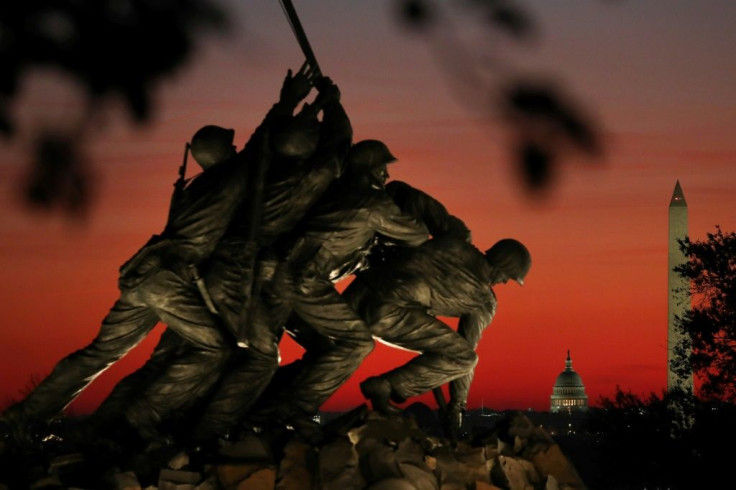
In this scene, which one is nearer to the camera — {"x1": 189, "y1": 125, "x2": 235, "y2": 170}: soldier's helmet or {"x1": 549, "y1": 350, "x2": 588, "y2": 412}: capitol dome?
{"x1": 189, "y1": 125, "x2": 235, "y2": 170}: soldier's helmet

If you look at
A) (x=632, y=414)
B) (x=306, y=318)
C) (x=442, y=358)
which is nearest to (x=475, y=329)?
(x=442, y=358)

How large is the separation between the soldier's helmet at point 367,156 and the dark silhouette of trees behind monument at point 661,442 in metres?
13.5

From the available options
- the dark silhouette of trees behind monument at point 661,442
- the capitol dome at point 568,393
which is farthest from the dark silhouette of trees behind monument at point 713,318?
the capitol dome at point 568,393

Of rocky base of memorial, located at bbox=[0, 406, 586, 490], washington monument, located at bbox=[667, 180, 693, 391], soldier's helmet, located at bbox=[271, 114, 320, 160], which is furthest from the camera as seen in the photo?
washington monument, located at bbox=[667, 180, 693, 391]

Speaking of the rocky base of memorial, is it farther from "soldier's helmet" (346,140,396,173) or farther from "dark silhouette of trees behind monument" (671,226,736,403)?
"dark silhouette of trees behind monument" (671,226,736,403)

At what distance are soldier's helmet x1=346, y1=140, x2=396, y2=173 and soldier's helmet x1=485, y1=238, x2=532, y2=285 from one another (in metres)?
1.39

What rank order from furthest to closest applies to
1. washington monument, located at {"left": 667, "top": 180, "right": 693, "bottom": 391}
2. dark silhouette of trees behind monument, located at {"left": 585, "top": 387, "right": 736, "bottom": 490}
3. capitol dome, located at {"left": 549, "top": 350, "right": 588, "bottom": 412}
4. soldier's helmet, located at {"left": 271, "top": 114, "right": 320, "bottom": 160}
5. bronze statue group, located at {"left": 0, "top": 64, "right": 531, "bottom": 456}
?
capitol dome, located at {"left": 549, "top": 350, "right": 588, "bottom": 412}
washington monument, located at {"left": 667, "top": 180, "right": 693, "bottom": 391}
dark silhouette of trees behind monument, located at {"left": 585, "top": 387, "right": 736, "bottom": 490}
soldier's helmet, located at {"left": 271, "top": 114, "right": 320, "bottom": 160}
bronze statue group, located at {"left": 0, "top": 64, "right": 531, "bottom": 456}

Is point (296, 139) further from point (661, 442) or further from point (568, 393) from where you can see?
point (568, 393)

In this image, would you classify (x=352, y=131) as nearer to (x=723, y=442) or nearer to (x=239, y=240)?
(x=239, y=240)

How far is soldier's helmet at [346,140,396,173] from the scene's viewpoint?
53.2 ft

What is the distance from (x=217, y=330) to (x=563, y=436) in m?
21.0

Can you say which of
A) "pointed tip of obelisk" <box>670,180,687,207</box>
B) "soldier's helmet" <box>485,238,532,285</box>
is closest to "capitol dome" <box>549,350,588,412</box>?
"pointed tip of obelisk" <box>670,180,687,207</box>

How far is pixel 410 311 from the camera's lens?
16297 mm

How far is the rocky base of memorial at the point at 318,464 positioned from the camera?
14.5 m
